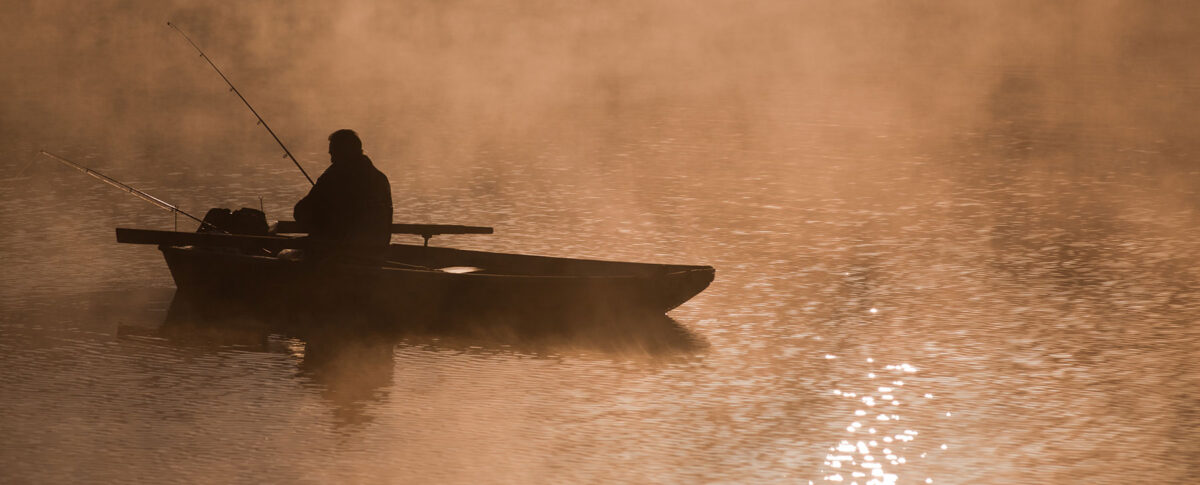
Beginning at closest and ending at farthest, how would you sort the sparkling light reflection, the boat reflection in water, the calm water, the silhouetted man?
the sparkling light reflection → the calm water → the boat reflection in water → the silhouetted man

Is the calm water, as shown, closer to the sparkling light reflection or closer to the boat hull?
the sparkling light reflection

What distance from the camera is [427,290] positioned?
444 inches

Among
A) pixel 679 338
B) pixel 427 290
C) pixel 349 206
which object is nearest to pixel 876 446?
pixel 679 338

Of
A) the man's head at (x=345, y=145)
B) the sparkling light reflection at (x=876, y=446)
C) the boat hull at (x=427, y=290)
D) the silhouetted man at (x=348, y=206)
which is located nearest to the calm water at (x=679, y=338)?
the sparkling light reflection at (x=876, y=446)

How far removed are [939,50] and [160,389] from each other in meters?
34.9

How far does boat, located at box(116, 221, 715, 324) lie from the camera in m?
11.2

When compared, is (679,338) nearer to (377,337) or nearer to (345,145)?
(377,337)

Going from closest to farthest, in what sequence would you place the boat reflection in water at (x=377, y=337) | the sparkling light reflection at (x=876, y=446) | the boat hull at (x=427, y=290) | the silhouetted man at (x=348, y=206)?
1. the sparkling light reflection at (x=876, y=446)
2. the boat reflection in water at (x=377, y=337)
3. the boat hull at (x=427, y=290)
4. the silhouetted man at (x=348, y=206)

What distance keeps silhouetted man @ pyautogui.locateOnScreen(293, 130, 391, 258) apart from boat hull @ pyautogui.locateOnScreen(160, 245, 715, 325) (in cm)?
16

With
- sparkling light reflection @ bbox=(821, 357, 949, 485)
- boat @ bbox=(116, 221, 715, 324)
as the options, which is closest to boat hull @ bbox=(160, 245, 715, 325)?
boat @ bbox=(116, 221, 715, 324)

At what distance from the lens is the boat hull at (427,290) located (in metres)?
11.2

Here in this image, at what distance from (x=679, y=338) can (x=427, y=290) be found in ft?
4.87

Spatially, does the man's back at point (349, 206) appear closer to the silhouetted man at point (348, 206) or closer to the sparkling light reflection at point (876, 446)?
the silhouetted man at point (348, 206)

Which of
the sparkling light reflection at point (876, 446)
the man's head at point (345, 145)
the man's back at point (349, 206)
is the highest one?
the man's head at point (345, 145)
